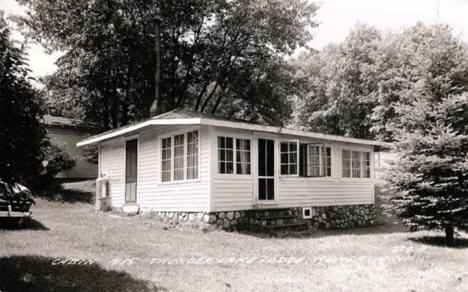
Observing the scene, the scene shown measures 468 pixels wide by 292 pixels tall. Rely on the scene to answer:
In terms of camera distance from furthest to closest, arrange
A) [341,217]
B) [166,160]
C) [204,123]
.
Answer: [341,217] → [166,160] → [204,123]

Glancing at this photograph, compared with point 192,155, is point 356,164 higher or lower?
lower

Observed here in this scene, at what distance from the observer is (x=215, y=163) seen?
36.4 ft

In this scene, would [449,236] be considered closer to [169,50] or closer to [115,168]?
[115,168]

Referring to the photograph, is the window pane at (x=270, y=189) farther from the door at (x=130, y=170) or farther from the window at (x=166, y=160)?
the door at (x=130, y=170)

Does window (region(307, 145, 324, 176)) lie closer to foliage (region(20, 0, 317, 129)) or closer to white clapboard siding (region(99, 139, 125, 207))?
white clapboard siding (region(99, 139, 125, 207))

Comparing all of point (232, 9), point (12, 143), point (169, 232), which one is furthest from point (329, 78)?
point (12, 143)

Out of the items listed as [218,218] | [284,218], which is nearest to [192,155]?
[218,218]

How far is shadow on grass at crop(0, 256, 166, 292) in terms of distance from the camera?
18.2 feet

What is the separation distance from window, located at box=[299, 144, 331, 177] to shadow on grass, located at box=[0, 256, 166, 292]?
26.9 ft

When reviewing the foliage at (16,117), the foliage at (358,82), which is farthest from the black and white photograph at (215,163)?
the foliage at (358,82)

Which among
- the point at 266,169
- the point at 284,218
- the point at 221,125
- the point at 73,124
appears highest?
the point at 73,124

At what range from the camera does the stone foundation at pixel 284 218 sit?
11305 millimetres

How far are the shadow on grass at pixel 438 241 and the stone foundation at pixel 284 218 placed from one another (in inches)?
129

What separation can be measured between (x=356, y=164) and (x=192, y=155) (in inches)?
269
